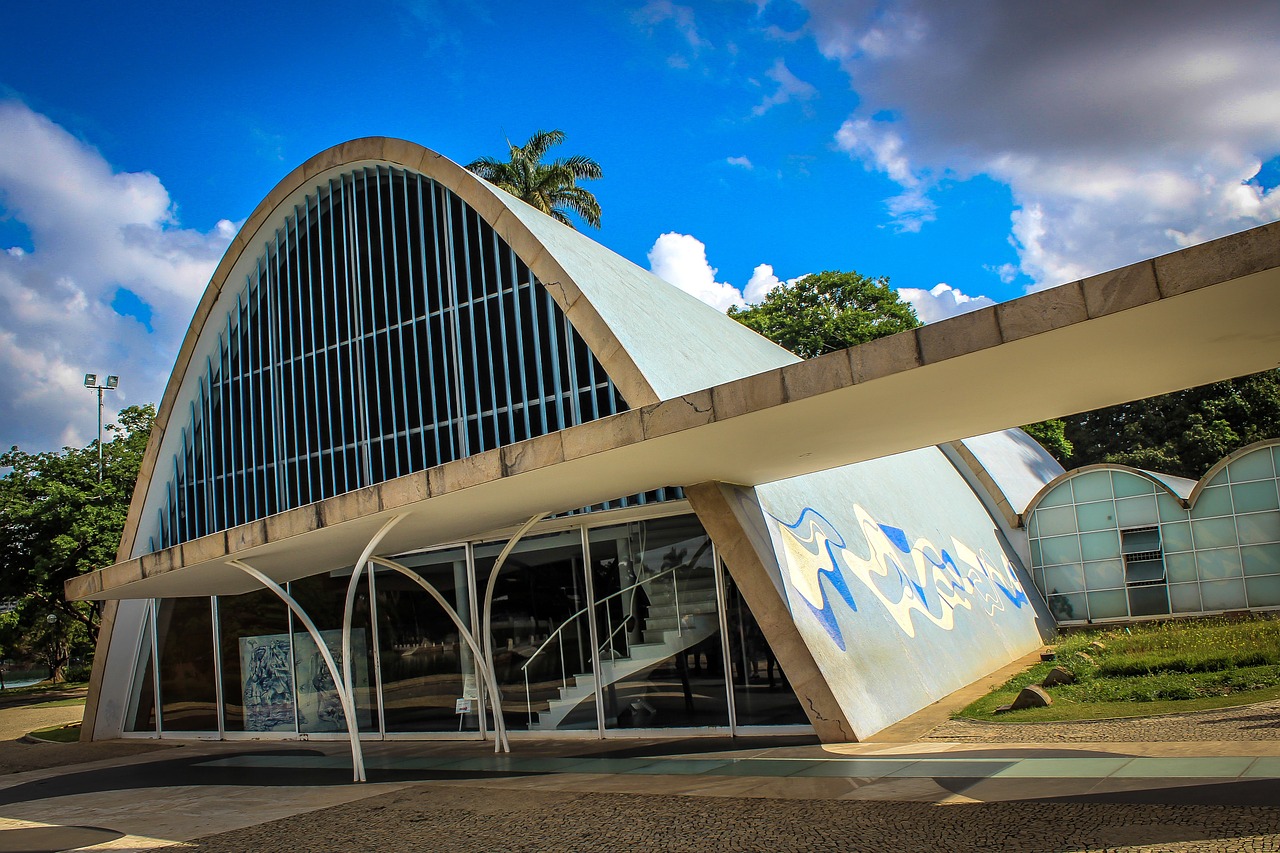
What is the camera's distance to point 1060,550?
22.3 metres

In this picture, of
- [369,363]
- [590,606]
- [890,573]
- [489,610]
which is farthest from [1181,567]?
[369,363]

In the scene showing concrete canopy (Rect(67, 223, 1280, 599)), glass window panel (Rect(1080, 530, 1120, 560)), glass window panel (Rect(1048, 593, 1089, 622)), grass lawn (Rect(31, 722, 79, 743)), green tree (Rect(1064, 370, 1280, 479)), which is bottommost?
grass lawn (Rect(31, 722, 79, 743))

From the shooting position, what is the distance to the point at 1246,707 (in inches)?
395

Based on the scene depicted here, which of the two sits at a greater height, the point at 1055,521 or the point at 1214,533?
the point at 1055,521

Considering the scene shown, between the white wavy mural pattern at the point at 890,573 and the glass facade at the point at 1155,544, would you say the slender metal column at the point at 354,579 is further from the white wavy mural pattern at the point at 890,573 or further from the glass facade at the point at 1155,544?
the glass facade at the point at 1155,544

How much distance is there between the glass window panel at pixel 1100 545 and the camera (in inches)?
848

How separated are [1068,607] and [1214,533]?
3.44m

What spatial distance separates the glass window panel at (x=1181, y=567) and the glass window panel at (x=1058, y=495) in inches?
93.5

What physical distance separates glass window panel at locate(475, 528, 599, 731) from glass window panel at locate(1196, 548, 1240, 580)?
14.0 metres

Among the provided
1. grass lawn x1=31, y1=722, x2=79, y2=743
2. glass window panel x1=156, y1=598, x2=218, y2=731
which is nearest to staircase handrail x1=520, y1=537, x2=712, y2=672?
glass window panel x1=156, y1=598, x2=218, y2=731

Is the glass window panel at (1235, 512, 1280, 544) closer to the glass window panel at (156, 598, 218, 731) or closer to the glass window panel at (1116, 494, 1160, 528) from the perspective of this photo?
the glass window panel at (1116, 494, 1160, 528)

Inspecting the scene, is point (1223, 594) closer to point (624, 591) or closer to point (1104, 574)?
point (1104, 574)

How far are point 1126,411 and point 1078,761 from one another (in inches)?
1895

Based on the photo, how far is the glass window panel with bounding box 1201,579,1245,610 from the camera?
65.7 feet
